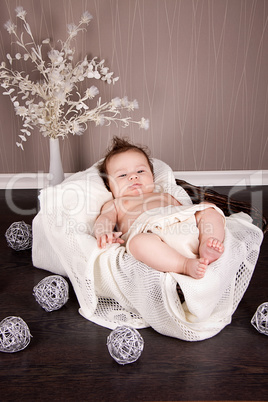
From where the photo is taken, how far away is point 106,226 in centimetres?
169

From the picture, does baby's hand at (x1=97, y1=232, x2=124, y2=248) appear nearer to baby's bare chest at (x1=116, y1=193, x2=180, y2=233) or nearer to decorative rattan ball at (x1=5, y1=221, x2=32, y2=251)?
baby's bare chest at (x1=116, y1=193, x2=180, y2=233)

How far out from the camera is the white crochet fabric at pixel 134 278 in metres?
1.36

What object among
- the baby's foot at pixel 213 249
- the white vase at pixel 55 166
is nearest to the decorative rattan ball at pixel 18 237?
the white vase at pixel 55 166

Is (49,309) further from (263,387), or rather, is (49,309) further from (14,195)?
(14,195)

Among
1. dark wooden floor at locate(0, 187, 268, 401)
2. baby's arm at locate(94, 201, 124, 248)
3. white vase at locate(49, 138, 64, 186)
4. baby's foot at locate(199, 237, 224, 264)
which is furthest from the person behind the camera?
white vase at locate(49, 138, 64, 186)

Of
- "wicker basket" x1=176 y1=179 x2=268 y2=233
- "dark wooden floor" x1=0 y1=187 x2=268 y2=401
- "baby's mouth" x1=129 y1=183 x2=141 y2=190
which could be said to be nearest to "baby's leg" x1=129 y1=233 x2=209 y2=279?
"dark wooden floor" x1=0 y1=187 x2=268 y2=401

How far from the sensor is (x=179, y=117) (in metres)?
2.70

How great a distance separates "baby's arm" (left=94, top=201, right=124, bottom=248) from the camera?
1.54m

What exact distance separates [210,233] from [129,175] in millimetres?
504

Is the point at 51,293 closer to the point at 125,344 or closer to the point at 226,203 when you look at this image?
the point at 125,344

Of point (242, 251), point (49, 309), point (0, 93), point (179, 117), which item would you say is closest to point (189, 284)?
point (242, 251)

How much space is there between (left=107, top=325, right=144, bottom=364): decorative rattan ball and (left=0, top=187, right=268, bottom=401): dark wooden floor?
53mm

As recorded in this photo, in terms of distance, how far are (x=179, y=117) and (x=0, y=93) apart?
44.5 inches

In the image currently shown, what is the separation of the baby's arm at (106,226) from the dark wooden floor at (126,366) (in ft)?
0.94
